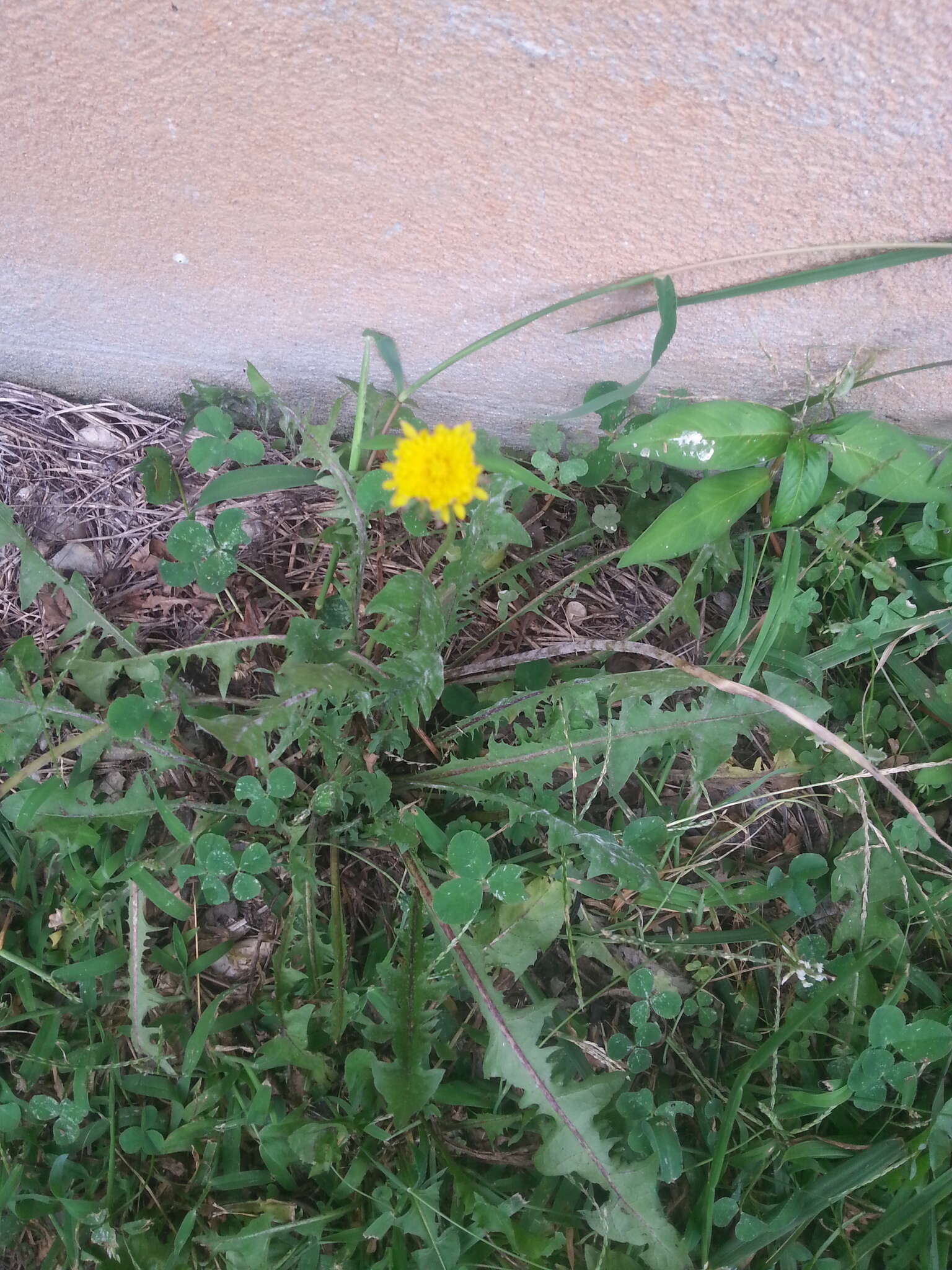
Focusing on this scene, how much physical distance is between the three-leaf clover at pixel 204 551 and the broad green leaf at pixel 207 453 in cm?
12

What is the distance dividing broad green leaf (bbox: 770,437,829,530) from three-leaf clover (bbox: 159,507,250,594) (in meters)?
1.22

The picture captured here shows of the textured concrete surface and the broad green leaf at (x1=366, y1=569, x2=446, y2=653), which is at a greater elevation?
the textured concrete surface

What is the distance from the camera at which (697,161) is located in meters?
1.19

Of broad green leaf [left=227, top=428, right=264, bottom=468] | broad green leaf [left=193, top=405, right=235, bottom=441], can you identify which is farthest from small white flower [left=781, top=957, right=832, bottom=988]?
broad green leaf [left=193, top=405, right=235, bottom=441]

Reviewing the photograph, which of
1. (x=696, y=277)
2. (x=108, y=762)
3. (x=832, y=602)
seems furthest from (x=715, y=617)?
(x=108, y=762)

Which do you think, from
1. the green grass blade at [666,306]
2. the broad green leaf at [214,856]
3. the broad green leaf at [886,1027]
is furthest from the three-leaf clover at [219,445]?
the broad green leaf at [886,1027]

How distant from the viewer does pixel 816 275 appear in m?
1.35

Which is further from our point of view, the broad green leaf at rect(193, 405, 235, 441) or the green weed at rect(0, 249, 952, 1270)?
the broad green leaf at rect(193, 405, 235, 441)

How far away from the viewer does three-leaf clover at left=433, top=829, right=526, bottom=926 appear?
1599mm

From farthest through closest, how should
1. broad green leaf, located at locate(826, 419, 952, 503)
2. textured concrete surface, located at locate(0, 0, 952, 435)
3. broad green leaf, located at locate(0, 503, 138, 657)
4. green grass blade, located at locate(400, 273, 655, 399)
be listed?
broad green leaf, located at locate(0, 503, 138, 657) → broad green leaf, located at locate(826, 419, 952, 503) → green grass blade, located at locate(400, 273, 655, 399) → textured concrete surface, located at locate(0, 0, 952, 435)

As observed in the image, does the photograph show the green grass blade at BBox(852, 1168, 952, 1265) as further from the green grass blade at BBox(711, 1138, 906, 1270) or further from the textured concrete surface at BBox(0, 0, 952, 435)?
the textured concrete surface at BBox(0, 0, 952, 435)

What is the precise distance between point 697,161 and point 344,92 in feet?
1.78

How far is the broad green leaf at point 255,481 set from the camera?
5.77 ft

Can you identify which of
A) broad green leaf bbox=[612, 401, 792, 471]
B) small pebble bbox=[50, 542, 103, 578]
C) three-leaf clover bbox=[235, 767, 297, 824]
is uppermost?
broad green leaf bbox=[612, 401, 792, 471]
